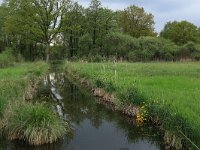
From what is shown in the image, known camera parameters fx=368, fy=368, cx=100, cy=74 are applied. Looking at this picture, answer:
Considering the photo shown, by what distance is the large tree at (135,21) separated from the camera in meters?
88.8

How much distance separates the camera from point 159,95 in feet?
54.1

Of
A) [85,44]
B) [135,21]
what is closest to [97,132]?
[85,44]

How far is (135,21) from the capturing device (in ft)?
294

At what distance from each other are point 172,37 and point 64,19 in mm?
34540

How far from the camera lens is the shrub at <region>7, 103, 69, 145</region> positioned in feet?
44.8

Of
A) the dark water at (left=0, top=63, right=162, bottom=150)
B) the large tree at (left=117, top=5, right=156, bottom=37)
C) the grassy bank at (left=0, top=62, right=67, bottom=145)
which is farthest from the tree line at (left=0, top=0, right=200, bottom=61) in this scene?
the grassy bank at (left=0, top=62, right=67, bottom=145)

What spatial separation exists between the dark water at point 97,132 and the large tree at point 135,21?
67.0 m

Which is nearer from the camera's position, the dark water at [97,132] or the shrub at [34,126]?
the shrub at [34,126]

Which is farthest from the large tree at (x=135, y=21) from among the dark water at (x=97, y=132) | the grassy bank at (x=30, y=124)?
the grassy bank at (x=30, y=124)

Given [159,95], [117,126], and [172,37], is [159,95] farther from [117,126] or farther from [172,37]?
[172,37]

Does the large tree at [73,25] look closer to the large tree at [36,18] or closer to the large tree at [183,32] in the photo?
the large tree at [36,18]

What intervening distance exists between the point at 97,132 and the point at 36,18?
49.4 m

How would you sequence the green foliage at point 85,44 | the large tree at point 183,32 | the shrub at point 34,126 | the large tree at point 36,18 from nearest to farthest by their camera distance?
the shrub at point 34,126, the large tree at point 36,18, the green foliage at point 85,44, the large tree at point 183,32

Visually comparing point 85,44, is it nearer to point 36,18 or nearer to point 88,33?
point 88,33
